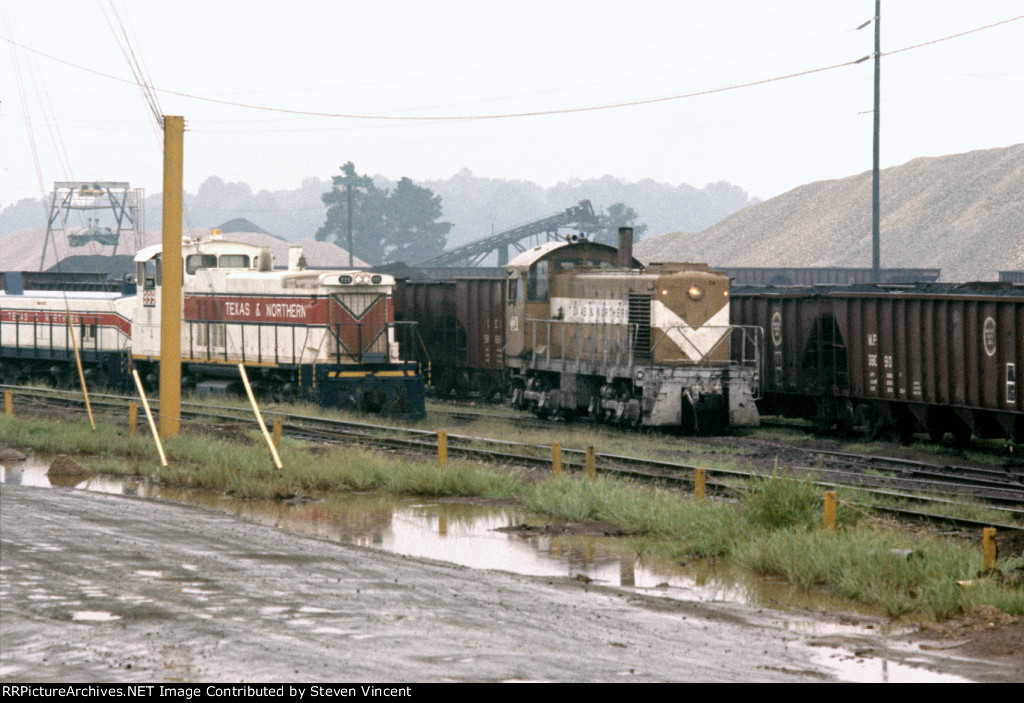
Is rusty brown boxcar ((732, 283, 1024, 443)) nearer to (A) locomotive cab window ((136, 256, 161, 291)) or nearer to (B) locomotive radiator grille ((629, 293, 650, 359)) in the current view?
(B) locomotive radiator grille ((629, 293, 650, 359))

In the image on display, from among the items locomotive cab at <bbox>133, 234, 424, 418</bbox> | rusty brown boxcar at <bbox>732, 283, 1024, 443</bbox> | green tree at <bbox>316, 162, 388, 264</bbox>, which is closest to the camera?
rusty brown boxcar at <bbox>732, 283, 1024, 443</bbox>

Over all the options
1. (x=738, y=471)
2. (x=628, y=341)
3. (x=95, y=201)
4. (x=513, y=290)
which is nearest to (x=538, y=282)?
(x=513, y=290)

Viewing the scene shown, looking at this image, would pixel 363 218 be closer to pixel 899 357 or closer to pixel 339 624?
pixel 899 357

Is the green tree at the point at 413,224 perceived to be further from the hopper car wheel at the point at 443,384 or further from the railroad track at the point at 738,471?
the railroad track at the point at 738,471

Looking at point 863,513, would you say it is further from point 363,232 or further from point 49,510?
point 363,232

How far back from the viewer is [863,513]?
43.1 feet

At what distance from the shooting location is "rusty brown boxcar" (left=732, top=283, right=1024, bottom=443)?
66.8 ft

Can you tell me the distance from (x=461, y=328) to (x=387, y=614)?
24.0 m

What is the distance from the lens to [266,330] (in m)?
27.6

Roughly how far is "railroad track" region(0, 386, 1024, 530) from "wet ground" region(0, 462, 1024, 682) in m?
3.98

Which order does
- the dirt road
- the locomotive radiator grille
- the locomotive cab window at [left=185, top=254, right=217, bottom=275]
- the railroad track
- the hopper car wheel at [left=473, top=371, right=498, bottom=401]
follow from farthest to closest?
1. the hopper car wheel at [left=473, top=371, right=498, bottom=401]
2. the locomotive cab window at [left=185, top=254, right=217, bottom=275]
3. the locomotive radiator grille
4. the railroad track
5. the dirt road

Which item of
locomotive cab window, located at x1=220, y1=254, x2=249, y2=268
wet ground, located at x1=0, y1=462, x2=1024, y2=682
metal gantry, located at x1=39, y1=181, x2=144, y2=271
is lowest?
wet ground, located at x1=0, y1=462, x2=1024, y2=682

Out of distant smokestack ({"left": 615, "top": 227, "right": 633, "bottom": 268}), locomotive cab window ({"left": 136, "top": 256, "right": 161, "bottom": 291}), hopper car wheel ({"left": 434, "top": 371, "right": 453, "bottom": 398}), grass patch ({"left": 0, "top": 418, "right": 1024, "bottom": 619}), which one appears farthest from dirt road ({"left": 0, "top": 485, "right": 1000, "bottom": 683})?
hopper car wheel ({"left": 434, "top": 371, "right": 453, "bottom": 398})
